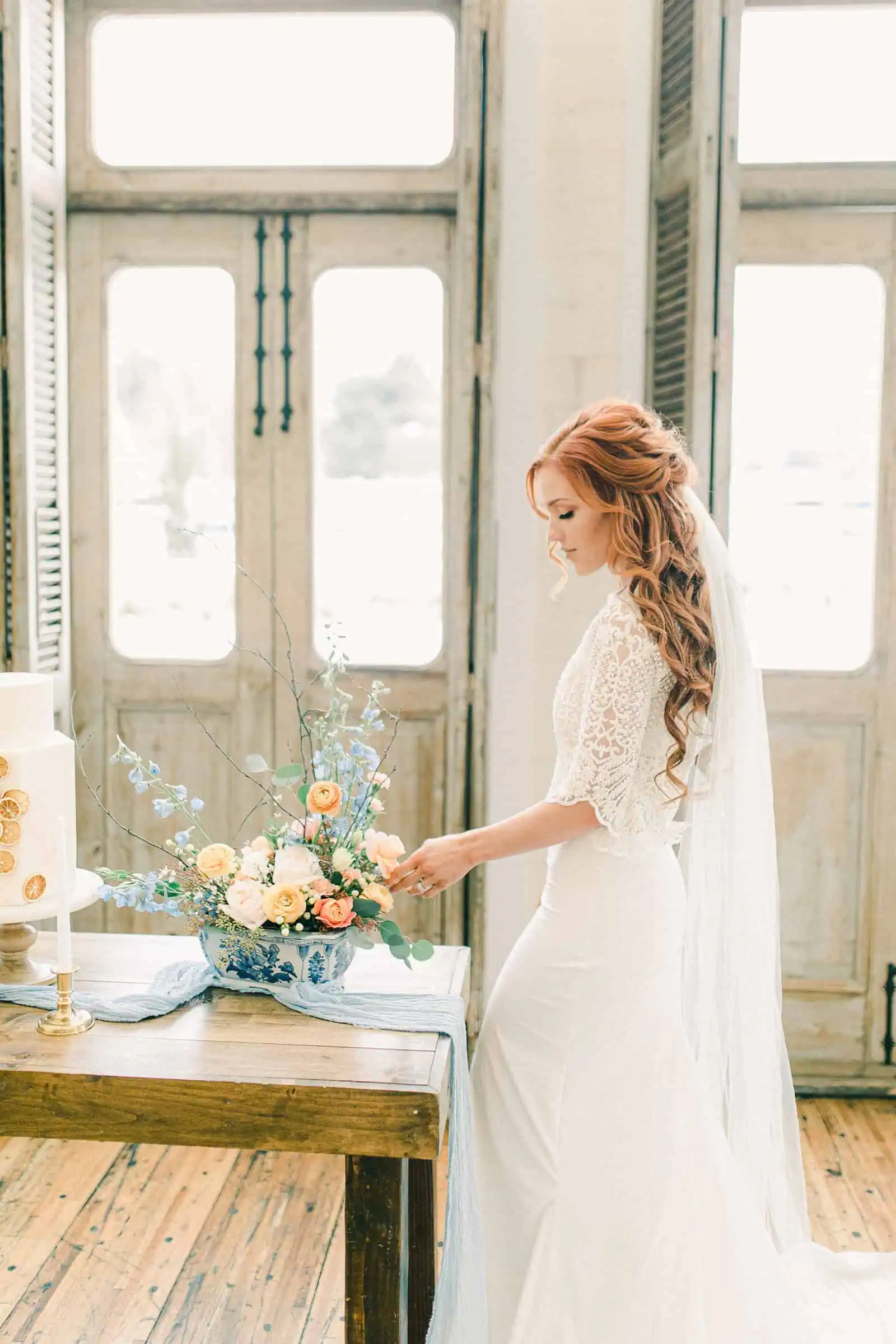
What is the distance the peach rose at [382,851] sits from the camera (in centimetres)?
179

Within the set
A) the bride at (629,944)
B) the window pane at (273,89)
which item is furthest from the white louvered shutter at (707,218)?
the bride at (629,944)

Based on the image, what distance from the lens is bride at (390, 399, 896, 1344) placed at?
187 cm

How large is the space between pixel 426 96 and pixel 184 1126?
110 inches

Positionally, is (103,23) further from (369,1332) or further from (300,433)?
(369,1332)

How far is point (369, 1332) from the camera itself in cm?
167

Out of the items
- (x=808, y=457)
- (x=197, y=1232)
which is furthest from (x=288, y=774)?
(x=808, y=457)

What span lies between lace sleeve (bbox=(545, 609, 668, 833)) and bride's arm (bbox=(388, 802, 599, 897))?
0.09 feet

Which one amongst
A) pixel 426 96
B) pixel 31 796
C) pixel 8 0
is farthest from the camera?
pixel 426 96

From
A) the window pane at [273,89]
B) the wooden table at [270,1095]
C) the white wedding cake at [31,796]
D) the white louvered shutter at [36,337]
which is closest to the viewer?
the wooden table at [270,1095]

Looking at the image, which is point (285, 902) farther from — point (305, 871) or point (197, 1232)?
point (197, 1232)

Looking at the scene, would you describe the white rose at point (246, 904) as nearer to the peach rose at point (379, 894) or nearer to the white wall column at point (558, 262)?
the peach rose at point (379, 894)

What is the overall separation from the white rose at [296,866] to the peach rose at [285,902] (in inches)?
0.4

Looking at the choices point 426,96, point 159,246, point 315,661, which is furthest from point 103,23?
point 315,661

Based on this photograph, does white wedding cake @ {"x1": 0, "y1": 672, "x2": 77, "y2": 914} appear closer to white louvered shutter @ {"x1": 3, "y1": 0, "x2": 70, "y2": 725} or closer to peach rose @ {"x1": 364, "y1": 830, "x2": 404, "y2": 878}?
peach rose @ {"x1": 364, "y1": 830, "x2": 404, "y2": 878}
